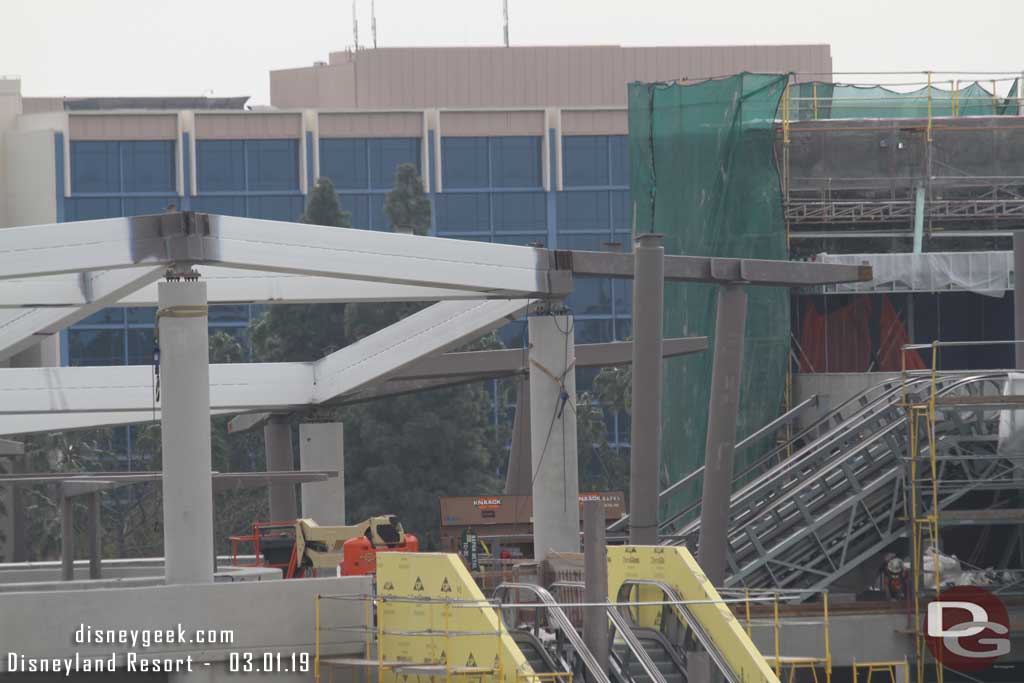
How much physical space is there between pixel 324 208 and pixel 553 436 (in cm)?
3795

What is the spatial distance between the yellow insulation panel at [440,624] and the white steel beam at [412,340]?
25.0 ft

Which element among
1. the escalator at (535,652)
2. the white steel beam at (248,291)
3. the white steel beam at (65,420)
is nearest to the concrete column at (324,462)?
the white steel beam at (65,420)

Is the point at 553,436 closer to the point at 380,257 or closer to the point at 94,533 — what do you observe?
the point at 380,257

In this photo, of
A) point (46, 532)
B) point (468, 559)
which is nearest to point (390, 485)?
point (46, 532)

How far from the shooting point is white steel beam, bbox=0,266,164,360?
85.2 feet

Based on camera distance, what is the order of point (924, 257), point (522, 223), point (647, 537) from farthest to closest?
point (522, 223) < point (924, 257) < point (647, 537)

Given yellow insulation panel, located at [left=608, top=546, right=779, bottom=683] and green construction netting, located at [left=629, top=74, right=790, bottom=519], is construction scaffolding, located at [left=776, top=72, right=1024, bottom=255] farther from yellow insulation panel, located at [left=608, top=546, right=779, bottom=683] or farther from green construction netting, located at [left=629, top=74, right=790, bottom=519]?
yellow insulation panel, located at [left=608, top=546, right=779, bottom=683]

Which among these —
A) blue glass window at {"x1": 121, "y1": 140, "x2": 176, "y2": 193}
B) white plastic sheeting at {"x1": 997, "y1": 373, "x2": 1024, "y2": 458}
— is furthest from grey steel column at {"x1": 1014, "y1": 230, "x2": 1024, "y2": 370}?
blue glass window at {"x1": 121, "y1": 140, "x2": 176, "y2": 193}

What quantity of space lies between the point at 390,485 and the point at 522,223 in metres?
29.3

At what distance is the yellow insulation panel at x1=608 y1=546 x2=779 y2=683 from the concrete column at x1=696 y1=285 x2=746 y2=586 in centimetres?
756

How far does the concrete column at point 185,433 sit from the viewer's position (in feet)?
72.7

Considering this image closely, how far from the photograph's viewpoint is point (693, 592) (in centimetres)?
2106

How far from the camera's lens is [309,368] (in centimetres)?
3578

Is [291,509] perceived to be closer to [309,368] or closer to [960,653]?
[309,368]
